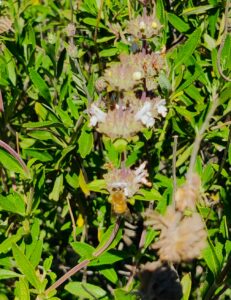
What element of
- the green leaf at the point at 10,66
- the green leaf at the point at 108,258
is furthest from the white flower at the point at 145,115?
the green leaf at the point at 10,66

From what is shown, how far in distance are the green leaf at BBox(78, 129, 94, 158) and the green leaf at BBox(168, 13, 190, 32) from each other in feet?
1.28

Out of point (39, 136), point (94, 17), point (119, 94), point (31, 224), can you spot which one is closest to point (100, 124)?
point (119, 94)

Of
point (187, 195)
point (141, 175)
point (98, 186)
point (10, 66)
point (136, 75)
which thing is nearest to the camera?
point (187, 195)

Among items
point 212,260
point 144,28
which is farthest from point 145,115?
point 212,260

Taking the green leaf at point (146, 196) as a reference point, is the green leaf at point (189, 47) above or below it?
above

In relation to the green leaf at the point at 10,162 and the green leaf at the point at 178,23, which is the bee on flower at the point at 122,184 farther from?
the green leaf at the point at 178,23

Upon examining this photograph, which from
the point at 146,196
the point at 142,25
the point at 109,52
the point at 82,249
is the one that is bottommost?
the point at 82,249

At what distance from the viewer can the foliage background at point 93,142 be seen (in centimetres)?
121

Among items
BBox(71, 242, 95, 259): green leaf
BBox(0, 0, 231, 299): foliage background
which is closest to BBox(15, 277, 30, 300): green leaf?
BBox(0, 0, 231, 299): foliage background

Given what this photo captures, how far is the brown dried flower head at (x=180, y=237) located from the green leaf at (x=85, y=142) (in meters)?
0.56

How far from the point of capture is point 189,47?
1220 mm

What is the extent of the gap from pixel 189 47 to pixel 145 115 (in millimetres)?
363

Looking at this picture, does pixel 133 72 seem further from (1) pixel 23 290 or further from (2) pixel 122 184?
(1) pixel 23 290

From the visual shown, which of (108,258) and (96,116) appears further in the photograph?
(108,258)
